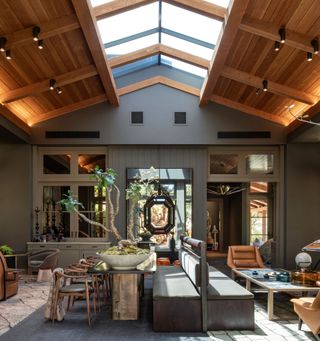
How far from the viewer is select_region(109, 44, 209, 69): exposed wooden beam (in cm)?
901

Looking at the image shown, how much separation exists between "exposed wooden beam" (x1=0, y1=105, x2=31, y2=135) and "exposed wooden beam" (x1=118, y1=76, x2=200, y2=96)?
2.35m

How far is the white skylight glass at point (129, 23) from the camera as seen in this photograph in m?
7.60

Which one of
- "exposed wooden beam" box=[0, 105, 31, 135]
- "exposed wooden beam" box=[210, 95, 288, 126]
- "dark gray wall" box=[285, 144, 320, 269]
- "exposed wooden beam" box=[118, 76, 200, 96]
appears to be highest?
"exposed wooden beam" box=[118, 76, 200, 96]

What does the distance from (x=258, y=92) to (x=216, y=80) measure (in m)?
0.92

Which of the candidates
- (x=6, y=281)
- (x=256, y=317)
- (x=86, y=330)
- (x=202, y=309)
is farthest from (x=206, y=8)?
(x=6, y=281)

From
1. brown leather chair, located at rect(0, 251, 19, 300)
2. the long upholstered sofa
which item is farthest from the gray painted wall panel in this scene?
the long upholstered sofa

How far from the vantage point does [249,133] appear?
10.6m

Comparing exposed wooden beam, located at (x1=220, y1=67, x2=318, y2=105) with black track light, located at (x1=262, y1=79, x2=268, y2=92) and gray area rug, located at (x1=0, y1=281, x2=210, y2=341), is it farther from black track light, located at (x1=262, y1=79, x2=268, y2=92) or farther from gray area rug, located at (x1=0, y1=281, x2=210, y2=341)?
gray area rug, located at (x1=0, y1=281, x2=210, y2=341)

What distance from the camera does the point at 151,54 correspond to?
9430 millimetres

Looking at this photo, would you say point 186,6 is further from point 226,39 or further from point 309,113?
point 309,113

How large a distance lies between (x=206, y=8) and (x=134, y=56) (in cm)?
288

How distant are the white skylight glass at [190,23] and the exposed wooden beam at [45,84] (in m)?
1.74

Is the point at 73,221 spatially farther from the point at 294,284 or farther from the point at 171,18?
the point at 294,284

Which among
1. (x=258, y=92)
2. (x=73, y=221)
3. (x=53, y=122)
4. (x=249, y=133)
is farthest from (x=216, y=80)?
(x=73, y=221)
